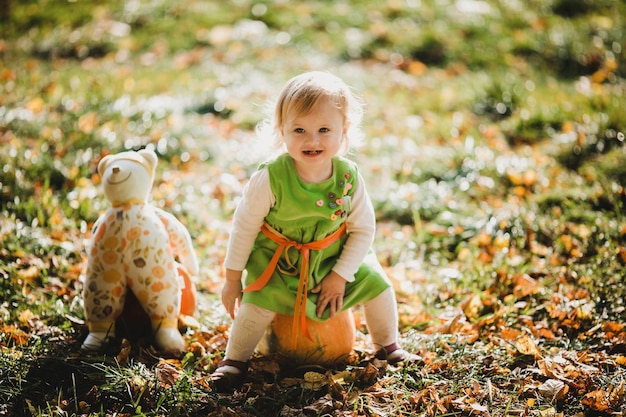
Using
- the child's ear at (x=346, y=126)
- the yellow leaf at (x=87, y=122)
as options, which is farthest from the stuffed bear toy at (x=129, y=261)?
the yellow leaf at (x=87, y=122)

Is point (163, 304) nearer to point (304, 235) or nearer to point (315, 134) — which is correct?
point (304, 235)

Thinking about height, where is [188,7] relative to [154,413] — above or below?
above

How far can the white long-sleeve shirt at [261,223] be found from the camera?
8.96ft

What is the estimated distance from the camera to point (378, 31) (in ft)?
24.9

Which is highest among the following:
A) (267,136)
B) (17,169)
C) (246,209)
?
(267,136)

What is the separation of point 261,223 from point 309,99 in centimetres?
58

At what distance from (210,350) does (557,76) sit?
5.26 meters

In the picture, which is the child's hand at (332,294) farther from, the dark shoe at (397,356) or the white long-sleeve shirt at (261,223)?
the dark shoe at (397,356)

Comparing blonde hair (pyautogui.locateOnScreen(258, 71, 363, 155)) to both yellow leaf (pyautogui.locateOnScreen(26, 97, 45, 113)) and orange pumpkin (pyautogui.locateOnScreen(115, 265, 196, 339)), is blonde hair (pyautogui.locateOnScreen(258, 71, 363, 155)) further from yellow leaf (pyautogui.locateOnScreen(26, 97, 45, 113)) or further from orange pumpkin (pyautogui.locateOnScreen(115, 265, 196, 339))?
yellow leaf (pyautogui.locateOnScreen(26, 97, 45, 113))

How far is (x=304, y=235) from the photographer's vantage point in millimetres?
2830

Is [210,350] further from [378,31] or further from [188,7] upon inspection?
[188,7]

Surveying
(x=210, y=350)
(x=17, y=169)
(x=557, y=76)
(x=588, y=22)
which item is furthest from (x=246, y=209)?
(x=588, y=22)

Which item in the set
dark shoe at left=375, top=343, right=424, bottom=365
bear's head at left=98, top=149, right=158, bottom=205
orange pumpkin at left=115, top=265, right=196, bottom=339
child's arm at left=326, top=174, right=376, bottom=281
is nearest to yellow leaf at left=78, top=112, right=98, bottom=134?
bear's head at left=98, top=149, right=158, bottom=205

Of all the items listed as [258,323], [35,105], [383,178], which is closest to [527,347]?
[258,323]
